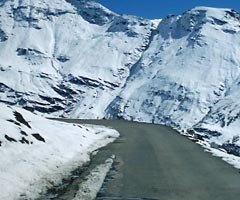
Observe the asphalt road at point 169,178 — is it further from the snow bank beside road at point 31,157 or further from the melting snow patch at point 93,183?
the snow bank beside road at point 31,157

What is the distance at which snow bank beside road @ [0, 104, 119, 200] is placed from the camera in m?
13.3

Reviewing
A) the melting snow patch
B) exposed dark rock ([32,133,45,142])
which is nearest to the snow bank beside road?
exposed dark rock ([32,133,45,142])

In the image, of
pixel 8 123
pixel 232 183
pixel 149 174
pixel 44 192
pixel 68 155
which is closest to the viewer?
pixel 44 192

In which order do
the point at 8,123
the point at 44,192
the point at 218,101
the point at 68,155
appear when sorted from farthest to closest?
the point at 218,101
the point at 8,123
the point at 68,155
the point at 44,192

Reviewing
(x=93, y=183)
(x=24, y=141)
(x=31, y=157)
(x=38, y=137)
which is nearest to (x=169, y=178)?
(x=93, y=183)

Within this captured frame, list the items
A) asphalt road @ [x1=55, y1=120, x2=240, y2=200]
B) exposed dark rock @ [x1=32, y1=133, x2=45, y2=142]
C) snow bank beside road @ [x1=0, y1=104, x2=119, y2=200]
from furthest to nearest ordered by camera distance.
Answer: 1. exposed dark rock @ [x1=32, y1=133, x2=45, y2=142]
2. asphalt road @ [x1=55, y1=120, x2=240, y2=200]
3. snow bank beside road @ [x1=0, y1=104, x2=119, y2=200]

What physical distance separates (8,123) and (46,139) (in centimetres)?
206

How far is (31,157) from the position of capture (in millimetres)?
17859

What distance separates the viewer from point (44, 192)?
13078 millimetres

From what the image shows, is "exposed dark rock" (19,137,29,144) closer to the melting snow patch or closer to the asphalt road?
the asphalt road

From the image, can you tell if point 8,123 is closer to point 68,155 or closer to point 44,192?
point 68,155

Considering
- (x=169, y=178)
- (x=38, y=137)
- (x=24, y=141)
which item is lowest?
(x=38, y=137)

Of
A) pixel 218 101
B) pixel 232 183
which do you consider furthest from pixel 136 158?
pixel 218 101

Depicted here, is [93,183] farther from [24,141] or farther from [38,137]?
[38,137]
